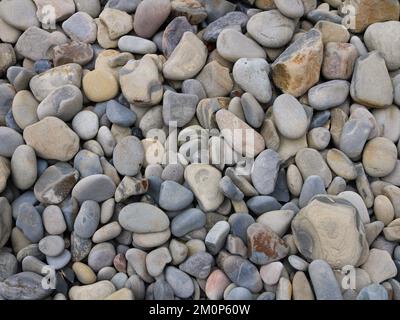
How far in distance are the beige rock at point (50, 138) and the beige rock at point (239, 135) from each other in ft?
1.14

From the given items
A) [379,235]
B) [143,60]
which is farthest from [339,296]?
[143,60]

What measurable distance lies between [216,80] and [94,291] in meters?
0.57

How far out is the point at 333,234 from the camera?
1.04 m

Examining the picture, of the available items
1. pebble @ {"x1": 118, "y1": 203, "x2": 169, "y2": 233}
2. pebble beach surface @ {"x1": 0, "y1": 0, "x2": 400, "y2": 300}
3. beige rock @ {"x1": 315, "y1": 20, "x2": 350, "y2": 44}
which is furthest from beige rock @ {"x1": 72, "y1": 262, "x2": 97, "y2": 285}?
beige rock @ {"x1": 315, "y1": 20, "x2": 350, "y2": 44}

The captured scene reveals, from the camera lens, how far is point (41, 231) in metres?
1.11

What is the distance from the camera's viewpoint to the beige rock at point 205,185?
1118 millimetres

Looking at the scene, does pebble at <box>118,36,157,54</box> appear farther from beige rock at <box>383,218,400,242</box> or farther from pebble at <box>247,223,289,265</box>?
beige rock at <box>383,218,400,242</box>

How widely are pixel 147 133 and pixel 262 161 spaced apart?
0.28 m

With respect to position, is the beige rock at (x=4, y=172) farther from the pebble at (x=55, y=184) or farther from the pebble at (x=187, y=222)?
the pebble at (x=187, y=222)

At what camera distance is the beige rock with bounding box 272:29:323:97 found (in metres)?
1.21

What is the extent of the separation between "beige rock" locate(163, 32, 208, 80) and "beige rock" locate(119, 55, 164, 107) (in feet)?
0.11

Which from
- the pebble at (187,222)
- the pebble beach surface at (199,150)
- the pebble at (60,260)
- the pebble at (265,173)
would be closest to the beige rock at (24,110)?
the pebble beach surface at (199,150)

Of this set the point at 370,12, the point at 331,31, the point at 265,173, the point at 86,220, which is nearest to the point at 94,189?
the point at 86,220

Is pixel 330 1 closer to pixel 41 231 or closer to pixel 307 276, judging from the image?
pixel 307 276
